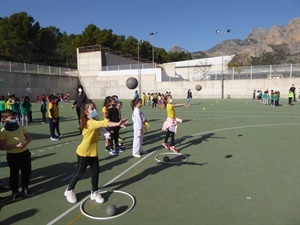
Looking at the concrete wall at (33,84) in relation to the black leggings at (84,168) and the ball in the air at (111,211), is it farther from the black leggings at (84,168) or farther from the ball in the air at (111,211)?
the ball in the air at (111,211)

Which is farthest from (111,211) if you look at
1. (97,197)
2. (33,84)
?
(33,84)

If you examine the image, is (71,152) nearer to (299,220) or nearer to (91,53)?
(299,220)

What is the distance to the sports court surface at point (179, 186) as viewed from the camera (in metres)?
4.10

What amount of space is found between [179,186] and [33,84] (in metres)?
38.7

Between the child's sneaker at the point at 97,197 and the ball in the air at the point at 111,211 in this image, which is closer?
the ball in the air at the point at 111,211

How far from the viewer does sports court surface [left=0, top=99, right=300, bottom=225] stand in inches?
161

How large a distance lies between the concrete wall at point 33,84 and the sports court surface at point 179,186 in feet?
98.8

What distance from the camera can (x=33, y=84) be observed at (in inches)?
1524

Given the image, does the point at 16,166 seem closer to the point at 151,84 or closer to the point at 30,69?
the point at 30,69

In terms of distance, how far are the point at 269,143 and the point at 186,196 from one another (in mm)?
5678

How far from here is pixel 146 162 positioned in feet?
23.5

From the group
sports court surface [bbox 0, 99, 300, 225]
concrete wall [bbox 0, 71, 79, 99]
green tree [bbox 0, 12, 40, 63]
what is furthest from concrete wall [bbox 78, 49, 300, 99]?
sports court surface [bbox 0, 99, 300, 225]

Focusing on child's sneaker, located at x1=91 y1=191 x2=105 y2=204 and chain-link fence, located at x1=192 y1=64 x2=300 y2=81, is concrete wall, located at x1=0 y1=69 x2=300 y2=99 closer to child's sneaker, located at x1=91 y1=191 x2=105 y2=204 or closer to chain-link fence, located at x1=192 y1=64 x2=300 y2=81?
chain-link fence, located at x1=192 y1=64 x2=300 y2=81

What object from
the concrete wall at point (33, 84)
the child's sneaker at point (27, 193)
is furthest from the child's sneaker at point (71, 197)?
the concrete wall at point (33, 84)
